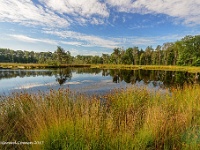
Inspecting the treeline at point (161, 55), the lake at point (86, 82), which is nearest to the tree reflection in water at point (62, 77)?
the lake at point (86, 82)

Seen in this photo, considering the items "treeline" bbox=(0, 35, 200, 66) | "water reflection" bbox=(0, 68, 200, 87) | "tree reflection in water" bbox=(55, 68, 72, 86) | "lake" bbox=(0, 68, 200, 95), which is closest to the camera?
"lake" bbox=(0, 68, 200, 95)

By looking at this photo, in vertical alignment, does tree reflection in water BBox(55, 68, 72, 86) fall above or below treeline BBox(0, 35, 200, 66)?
below

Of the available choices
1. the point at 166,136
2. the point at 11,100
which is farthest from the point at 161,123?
the point at 11,100

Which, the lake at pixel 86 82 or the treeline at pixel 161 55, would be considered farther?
the treeline at pixel 161 55

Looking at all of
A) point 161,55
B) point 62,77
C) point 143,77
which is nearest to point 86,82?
point 62,77

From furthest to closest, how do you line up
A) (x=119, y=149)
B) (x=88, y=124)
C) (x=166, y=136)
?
(x=166, y=136) → (x=88, y=124) → (x=119, y=149)

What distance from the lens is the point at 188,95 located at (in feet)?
22.3

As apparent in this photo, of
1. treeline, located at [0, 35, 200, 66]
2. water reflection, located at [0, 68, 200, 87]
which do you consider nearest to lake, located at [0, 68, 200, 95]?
water reflection, located at [0, 68, 200, 87]

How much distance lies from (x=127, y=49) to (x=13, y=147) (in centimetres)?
9143

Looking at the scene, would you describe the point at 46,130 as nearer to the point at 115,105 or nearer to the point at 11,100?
the point at 11,100

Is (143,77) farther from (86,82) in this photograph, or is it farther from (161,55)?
(161,55)

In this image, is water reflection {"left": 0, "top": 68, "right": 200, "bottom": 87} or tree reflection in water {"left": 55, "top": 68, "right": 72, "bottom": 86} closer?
water reflection {"left": 0, "top": 68, "right": 200, "bottom": 87}

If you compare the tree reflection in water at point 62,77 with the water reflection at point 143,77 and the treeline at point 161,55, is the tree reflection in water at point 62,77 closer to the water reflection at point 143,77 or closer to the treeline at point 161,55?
the water reflection at point 143,77

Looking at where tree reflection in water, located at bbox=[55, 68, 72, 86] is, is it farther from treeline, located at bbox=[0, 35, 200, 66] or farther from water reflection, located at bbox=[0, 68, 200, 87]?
treeline, located at bbox=[0, 35, 200, 66]
